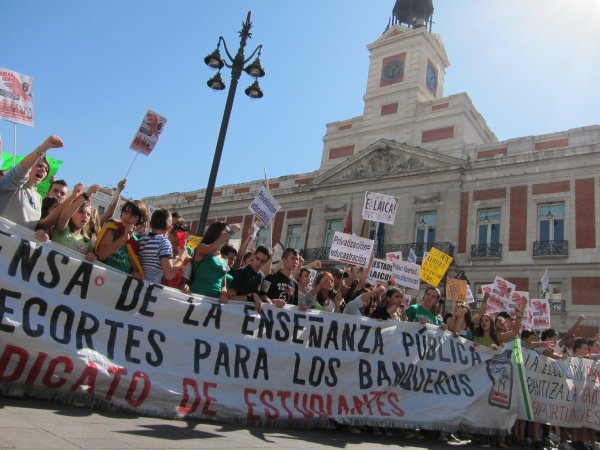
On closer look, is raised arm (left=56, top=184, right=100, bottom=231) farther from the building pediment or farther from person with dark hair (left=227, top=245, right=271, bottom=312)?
the building pediment

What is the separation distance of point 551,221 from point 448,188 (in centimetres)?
496

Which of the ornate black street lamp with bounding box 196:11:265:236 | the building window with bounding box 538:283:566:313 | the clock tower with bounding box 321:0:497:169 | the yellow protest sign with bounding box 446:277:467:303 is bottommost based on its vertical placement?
the yellow protest sign with bounding box 446:277:467:303

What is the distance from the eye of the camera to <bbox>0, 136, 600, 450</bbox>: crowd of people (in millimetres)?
4656

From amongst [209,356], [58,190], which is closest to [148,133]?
[58,190]

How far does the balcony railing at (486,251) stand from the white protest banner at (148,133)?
17.6m

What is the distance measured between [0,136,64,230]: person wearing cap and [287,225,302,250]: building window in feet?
Result: 81.9

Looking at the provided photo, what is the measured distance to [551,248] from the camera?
20672 millimetres

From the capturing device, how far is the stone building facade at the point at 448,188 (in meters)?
20.5

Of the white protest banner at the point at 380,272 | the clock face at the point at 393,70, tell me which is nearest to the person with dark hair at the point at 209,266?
the white protest banner at the point at 380,272

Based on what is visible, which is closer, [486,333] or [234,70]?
[486,333]

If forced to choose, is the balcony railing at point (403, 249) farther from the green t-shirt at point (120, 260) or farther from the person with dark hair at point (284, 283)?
the green t-shirt at point (120, 260)

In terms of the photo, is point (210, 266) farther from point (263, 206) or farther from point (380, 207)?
point (380, 207)

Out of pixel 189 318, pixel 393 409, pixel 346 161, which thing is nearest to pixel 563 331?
pixel 346 161

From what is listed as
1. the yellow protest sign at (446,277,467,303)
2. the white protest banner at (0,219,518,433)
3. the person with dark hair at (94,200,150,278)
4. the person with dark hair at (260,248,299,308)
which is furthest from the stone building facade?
the person with dark hair at (94,200,150,278)
